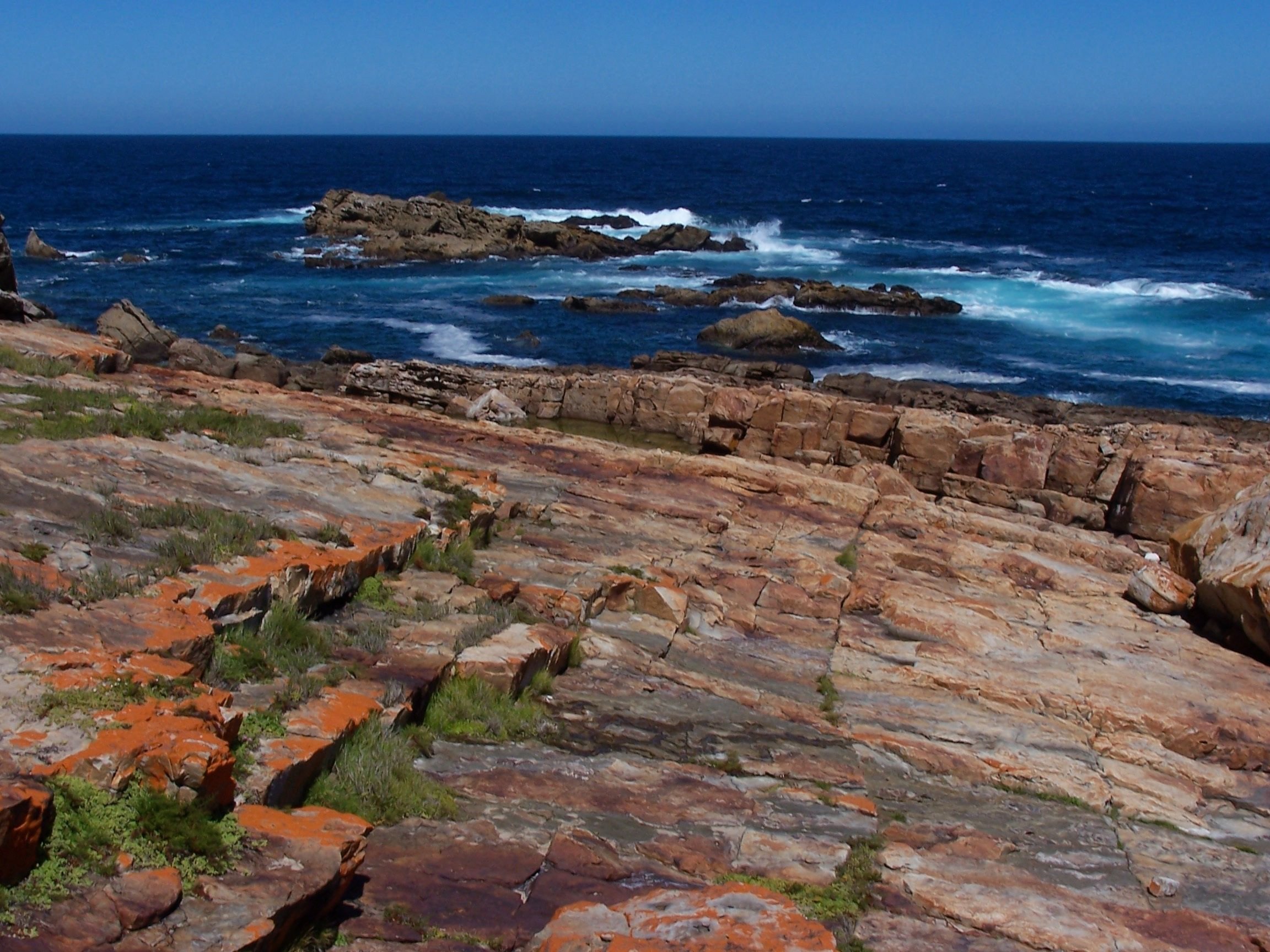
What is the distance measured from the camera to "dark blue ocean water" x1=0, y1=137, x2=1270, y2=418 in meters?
43.0

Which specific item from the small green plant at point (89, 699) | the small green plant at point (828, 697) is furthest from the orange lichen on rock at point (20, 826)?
the small green plant at point (828, 697)

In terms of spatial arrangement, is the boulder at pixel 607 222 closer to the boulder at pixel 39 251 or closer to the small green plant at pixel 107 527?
the boulder at pixel 39 251

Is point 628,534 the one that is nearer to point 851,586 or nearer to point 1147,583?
point 851,586

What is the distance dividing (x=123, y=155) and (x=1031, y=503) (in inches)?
6732

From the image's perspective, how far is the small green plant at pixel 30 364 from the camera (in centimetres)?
1504

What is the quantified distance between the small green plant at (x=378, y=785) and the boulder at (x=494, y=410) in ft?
65.2

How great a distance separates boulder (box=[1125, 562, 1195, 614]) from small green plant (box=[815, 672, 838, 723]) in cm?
636

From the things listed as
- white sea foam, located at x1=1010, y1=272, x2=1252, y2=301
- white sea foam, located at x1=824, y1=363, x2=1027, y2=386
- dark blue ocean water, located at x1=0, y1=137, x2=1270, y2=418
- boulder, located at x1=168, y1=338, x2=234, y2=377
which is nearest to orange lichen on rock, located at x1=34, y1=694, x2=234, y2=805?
boulder, located at x1=168, y1=338, x2=234, y2=377

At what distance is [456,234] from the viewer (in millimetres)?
69125

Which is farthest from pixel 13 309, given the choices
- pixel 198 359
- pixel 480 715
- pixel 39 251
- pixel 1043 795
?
pixel 39 251

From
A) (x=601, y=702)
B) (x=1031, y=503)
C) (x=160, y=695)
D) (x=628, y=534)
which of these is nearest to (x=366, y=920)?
(x=160, y=695)

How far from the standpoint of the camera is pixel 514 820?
24.8 feet

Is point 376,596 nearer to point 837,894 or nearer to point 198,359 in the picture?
point 837,894

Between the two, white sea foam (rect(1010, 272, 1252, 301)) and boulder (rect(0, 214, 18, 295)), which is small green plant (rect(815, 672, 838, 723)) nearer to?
boulder (rect(0, 214, 18, 295))
